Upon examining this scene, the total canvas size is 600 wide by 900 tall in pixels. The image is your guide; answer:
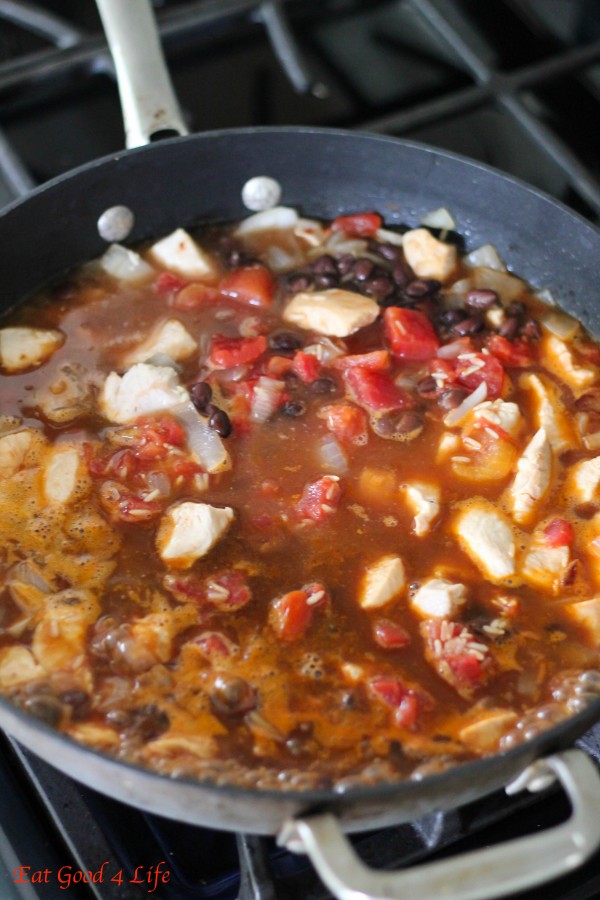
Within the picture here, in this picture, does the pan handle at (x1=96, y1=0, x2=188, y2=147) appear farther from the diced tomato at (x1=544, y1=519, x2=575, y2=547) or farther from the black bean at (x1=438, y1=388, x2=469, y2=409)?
the diced tomato at (x1=544, y1=519, x2=575, y2=547)

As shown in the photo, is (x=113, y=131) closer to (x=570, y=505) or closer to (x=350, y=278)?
(x=350, y=278)

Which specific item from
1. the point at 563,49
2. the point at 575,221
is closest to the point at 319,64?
the point at 563,49

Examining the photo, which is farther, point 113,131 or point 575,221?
point 113,131

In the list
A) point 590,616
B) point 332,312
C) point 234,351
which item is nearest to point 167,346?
point 234,351

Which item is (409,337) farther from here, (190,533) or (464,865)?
(464,865)

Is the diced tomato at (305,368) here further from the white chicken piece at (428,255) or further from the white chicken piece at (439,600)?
the white chicken piece at (439,600)

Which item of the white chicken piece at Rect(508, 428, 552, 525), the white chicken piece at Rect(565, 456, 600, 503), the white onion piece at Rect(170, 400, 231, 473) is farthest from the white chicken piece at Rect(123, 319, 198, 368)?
the white chicken piece at Rect(565, 456, 600, 503)

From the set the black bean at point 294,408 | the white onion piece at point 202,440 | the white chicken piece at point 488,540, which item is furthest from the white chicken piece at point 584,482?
the white onion piece at point 202,440
